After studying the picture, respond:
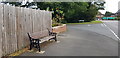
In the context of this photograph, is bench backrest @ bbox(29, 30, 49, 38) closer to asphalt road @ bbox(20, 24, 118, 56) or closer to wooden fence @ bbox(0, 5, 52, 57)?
wooden fence @ bbox(0, 5, 52, 57)

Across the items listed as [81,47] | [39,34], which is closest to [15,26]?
[39,34]

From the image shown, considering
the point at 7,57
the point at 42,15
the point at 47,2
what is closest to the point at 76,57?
the point at 7,57

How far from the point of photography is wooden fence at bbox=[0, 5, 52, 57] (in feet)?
16.8

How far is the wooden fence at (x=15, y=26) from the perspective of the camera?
513cm

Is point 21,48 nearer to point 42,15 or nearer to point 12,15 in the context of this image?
point 12,15

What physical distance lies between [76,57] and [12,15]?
3006 mm

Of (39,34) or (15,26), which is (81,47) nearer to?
(39,34)

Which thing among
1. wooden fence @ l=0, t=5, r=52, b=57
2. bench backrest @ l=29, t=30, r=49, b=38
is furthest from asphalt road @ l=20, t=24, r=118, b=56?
bench backrest @ l=29, t=30, r=49, b=38

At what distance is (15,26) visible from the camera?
591 cm

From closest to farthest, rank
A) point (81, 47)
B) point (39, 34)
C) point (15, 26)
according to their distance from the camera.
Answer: point (15, 26), point (81, 47), point (39, 34)

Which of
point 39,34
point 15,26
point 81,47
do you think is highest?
point 15,26

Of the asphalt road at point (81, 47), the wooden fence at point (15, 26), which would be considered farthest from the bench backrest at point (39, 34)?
the asphalt road at point (81, 47)

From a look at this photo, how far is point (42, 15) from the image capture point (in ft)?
29.9

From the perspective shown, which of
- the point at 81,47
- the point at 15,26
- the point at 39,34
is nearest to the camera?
the point at 15,26
